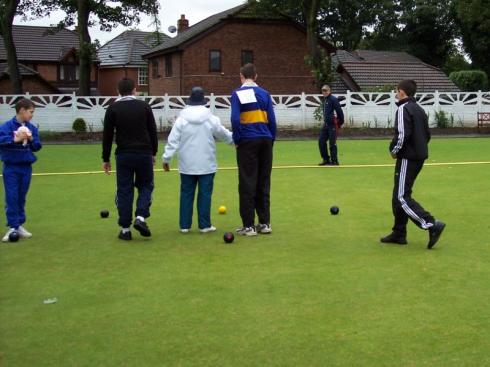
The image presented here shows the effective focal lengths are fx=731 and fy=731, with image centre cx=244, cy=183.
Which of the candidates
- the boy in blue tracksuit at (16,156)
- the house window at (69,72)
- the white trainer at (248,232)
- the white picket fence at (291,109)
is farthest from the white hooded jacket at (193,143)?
the house window at (69,72)

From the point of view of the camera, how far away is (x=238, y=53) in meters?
44.5

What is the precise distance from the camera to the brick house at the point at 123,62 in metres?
68.7

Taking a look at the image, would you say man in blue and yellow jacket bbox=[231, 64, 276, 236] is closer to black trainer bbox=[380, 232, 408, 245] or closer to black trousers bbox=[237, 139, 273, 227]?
black trousers bbox=[237, 139, 273, 227]

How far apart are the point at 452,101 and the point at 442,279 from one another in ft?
94.7

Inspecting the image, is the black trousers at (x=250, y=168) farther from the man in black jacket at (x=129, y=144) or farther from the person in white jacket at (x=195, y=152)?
the man in black jacket at (x=129, y=144)

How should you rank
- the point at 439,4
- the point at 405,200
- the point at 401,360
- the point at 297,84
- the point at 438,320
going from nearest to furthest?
the point at 401,360 < the point at 438,320 < the point at 405,200 < the point at 297,84 < the point at 439,4

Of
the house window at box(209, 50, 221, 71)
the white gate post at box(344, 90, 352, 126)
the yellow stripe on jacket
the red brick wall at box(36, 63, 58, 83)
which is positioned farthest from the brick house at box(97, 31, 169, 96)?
the yellow stripe on jacket

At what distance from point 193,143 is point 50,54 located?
60.7 meters

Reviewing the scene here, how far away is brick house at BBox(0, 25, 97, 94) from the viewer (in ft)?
214

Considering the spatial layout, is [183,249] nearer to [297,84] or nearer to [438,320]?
[438,320]

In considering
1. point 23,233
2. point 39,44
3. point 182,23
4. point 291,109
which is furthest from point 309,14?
point 23,233

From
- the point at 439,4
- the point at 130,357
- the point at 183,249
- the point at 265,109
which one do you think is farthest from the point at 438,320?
the point at 439,4

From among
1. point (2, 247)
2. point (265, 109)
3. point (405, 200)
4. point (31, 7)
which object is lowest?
point (2, 247)

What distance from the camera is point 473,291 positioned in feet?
20.2
